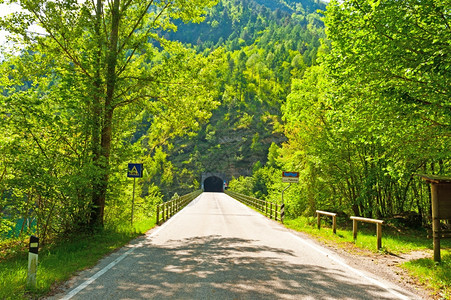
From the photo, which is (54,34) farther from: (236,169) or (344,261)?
(236,169)

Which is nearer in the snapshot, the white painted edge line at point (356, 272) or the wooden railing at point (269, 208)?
the white painted edge line at point (356, 272)

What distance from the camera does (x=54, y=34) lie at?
10.5m

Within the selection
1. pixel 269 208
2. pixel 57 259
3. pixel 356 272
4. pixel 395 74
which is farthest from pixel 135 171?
pixel 269 208

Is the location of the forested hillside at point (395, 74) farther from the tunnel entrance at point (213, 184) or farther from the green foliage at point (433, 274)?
the tunnel entrance at point (213, 184)

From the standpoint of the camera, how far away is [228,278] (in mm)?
5477

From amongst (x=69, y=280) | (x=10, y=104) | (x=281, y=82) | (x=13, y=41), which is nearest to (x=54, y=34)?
(x=13, y=41)

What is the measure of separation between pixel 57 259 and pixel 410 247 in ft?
33.1

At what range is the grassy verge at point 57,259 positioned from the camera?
4.72 meters

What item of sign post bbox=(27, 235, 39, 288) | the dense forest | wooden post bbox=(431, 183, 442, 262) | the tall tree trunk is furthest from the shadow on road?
the dense forest

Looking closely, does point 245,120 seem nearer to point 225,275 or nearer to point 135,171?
point 135,171

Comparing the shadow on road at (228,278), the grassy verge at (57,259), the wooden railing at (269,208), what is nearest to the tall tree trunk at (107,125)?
the grassy verge at (57,259)

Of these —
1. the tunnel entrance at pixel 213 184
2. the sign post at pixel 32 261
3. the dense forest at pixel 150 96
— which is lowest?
the tunnel entrance at pixel 213 184

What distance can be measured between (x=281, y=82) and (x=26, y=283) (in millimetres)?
133038

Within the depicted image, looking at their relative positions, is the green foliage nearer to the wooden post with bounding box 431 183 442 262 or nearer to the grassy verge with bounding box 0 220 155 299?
the wooden post with bounding box 431 183 442 262
